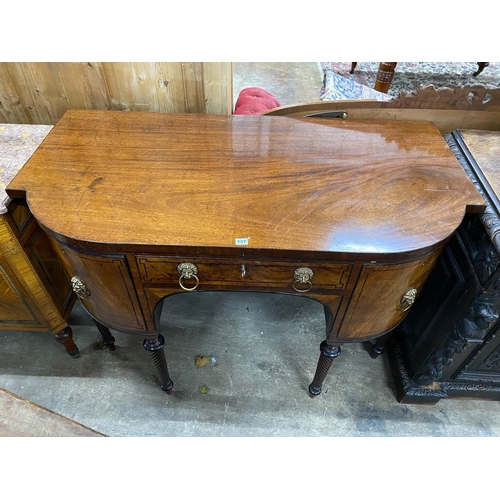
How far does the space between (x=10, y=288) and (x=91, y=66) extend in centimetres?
77

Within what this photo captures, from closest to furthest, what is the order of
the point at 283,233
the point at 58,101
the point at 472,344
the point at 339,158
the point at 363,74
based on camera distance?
the point at 283,233, the point at 339,158, the point at 472,344, the point at 58,101, the point at 363,74

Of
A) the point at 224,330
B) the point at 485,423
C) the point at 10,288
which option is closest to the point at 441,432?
the point at 485,423

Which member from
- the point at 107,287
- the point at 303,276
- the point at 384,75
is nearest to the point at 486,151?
the point at 303,276

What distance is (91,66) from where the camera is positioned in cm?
118

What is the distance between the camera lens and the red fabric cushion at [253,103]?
1.59m

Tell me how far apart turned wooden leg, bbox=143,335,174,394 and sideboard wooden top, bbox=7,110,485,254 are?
17.7 inches

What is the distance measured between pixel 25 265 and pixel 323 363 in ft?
3.23

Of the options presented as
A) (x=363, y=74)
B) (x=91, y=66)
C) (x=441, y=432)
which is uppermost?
(x=91, y=66)

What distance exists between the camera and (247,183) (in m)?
0.89

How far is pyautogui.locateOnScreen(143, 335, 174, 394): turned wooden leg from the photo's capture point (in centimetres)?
109

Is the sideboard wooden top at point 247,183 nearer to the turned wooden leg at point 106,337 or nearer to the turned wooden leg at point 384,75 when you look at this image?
the turned wooden leg at point 106,337

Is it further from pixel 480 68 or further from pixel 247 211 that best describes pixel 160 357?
pixel 480 68

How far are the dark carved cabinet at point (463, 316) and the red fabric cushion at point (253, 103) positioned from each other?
819 millimetres
